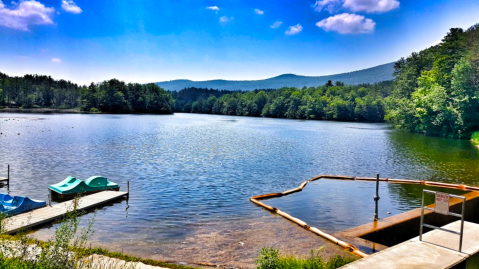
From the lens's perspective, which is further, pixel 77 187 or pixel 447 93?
pixel 447 93

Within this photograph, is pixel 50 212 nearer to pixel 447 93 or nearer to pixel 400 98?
pixel 447 93

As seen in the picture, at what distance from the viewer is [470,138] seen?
198 feet

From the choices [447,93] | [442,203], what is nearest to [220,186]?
[442,203]

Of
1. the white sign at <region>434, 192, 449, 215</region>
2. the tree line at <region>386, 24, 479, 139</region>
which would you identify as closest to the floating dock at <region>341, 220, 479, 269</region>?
the white sign at <region>434, 192, 449, 215</region>

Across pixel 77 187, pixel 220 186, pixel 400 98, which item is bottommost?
pixel 220 186

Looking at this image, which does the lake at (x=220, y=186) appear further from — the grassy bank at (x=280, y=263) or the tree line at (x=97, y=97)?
the tree line at (x=97, y=97)

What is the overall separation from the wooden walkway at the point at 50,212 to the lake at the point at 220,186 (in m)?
0.60

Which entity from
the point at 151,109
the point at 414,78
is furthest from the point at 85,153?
the point at 151,109

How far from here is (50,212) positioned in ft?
52.3

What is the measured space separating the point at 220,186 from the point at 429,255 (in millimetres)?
16396

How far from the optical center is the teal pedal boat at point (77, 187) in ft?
64.6

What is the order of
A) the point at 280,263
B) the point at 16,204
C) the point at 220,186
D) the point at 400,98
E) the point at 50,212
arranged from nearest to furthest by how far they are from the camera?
the point at 280,263
the point at 16,204
the point at 50,212
the point at 220,186
the point at 400,98

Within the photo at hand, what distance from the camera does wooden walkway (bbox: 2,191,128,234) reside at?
13.6 m

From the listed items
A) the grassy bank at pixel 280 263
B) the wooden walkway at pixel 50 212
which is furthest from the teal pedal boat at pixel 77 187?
the grassy bank at pixel 280 263
